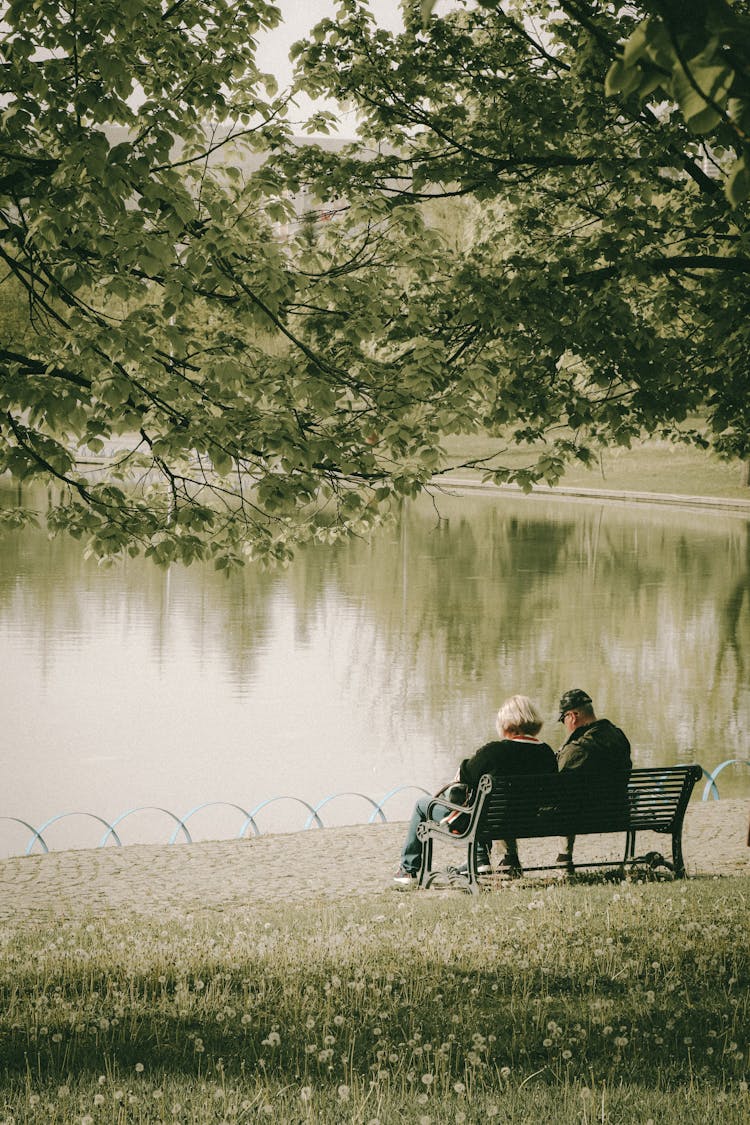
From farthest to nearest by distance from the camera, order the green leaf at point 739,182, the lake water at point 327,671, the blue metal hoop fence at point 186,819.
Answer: the lake water at point 327,671, the blue metal hoop fence at point 186,819, the green leaf at point 739,182

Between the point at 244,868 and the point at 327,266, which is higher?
the point at 327,266

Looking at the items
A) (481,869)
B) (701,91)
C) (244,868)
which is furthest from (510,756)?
(701,91)

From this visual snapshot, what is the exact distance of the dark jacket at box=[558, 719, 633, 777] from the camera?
A: 8.15m

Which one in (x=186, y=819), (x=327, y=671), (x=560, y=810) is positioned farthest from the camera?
(x=327, y=671)

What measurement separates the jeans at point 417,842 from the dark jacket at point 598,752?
0.94 m

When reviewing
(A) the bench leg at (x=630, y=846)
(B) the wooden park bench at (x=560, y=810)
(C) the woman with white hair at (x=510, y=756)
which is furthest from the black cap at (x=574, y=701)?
(A) the bench leg at (x=630, y=846)

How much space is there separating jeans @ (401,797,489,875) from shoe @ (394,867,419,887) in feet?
0.07

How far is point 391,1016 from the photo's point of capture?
189 inches

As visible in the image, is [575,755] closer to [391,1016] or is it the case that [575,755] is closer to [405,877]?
[405,877]

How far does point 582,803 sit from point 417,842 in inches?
54.8

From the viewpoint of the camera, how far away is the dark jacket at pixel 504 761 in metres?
8.07

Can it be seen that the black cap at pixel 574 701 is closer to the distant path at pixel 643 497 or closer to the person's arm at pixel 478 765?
the person's arm at pixel 478 765

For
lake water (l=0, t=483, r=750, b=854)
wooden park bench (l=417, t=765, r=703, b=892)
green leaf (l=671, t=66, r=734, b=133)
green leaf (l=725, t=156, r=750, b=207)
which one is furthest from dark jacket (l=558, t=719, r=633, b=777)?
green leaf (l=671, t=66, r=734, b=133)

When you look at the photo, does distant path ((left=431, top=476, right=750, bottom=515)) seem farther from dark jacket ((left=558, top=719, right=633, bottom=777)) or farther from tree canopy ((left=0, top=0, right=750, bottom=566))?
dark jacket ((left=558, top=719, right=633, bottom=777))
